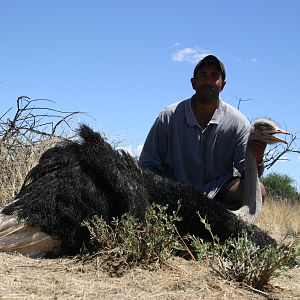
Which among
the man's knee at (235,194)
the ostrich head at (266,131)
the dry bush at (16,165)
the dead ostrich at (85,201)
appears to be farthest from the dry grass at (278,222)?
the dry bush at (16,165)

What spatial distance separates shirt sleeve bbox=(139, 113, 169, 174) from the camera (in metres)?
5.97

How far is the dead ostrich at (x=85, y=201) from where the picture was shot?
13.7 ft

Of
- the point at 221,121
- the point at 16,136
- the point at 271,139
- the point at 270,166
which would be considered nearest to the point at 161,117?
the point at 221,121

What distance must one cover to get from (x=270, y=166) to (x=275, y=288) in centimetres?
748

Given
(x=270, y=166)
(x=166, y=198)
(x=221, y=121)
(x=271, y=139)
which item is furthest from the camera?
(x=270, y=166)

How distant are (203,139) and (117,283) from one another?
2.56 meters

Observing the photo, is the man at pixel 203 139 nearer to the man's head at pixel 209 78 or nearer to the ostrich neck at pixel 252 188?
the man's head at pixel 209 78

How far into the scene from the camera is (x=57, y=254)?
4254 mm

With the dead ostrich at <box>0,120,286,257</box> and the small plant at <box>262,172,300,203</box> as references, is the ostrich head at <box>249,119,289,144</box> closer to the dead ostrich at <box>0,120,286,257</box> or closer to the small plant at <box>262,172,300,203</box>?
the dead ostrich at <box>0,120,286,257</box>

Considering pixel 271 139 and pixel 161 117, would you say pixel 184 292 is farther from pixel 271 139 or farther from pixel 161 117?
pixel 161 117

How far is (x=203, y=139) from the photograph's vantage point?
230 inches

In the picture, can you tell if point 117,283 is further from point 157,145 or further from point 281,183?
point 281,183

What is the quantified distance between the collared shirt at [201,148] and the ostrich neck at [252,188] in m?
0.60

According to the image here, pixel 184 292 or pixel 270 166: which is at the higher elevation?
pixel 270 166
